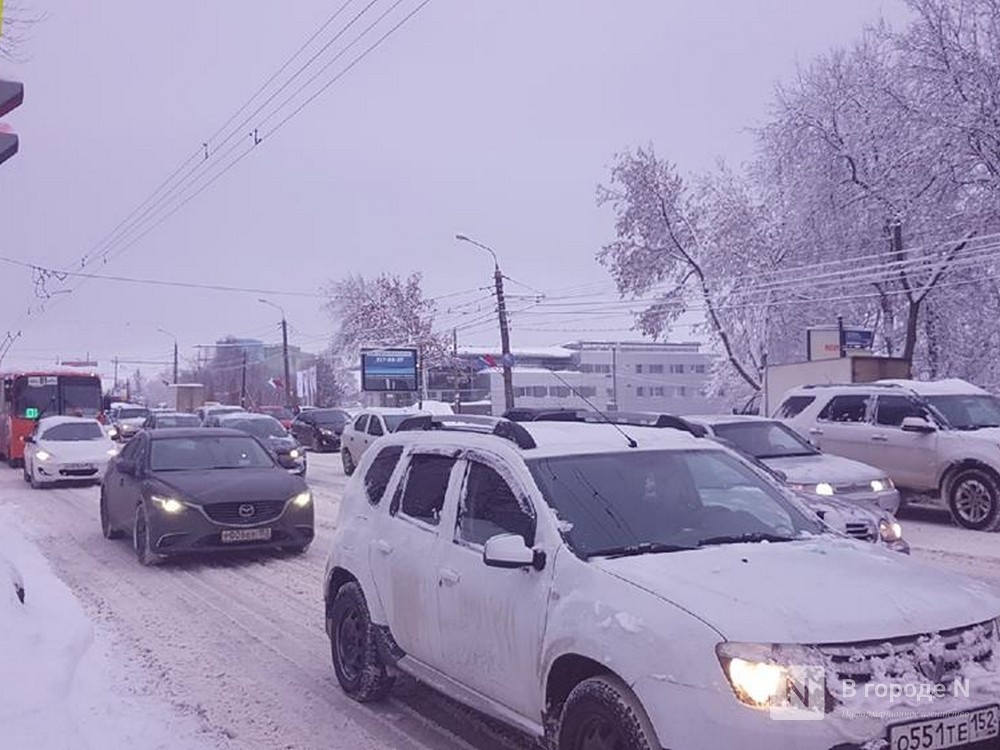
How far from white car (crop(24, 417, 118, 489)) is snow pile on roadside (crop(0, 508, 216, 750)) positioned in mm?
14355

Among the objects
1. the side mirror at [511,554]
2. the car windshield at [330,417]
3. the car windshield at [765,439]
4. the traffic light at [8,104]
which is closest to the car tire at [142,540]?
the car windshield at [765,439]

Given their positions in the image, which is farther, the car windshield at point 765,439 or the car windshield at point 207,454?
the car windshield at point 765,439

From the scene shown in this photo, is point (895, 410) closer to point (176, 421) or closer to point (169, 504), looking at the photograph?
point (169, 504)

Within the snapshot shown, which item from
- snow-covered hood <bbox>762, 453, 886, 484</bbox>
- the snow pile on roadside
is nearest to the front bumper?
the snow pile on roadside

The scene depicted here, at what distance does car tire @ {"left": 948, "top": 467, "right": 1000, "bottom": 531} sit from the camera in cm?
1360

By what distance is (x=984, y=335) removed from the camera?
31.7 metres

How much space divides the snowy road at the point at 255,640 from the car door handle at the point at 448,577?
932 millimetres

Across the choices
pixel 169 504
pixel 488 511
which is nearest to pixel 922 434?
pixel 169 504

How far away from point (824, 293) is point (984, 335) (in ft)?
18.5

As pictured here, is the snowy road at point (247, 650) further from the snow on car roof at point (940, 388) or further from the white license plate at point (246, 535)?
the snow on car roof at point (940, 388)

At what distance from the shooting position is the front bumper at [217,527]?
11258 millimetres

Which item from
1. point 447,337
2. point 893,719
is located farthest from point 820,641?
point 447,337

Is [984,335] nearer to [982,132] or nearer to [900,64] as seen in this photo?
[982,132]

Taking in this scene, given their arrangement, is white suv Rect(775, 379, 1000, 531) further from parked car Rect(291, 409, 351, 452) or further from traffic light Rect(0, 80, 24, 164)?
parked car Rect(291, 409, 351, 452)
